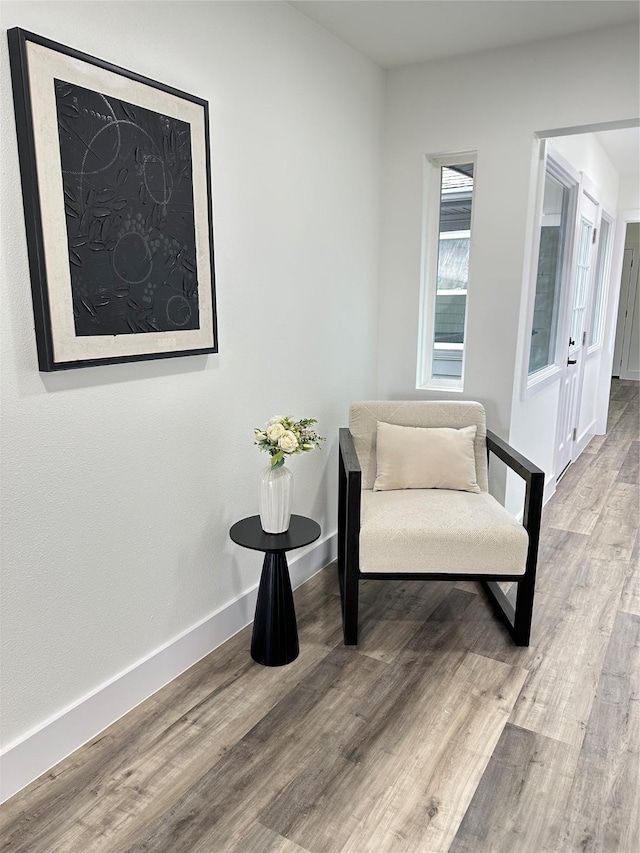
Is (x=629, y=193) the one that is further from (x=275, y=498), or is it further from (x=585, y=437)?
(x=275, y=498)

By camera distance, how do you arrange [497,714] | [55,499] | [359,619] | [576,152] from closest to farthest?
[55,499] → [497,714] → [359,619] → [576,152]

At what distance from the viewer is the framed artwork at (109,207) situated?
4.99ft

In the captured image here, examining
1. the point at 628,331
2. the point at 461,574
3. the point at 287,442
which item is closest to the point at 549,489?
the point at 461,574

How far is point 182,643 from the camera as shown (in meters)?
2.21

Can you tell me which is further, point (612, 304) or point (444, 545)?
point (612, 304)

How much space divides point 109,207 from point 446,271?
200cm

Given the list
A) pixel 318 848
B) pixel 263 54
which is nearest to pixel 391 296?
pixel 263 54

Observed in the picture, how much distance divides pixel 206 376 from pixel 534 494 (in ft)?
4.16

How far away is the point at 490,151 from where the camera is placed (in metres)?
2.90

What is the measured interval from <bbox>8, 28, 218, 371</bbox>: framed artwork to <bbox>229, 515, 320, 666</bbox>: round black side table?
0.71 metres

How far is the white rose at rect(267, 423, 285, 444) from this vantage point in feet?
7.12

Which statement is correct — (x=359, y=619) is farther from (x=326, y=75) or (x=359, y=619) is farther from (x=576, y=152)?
(x=576, y=152)

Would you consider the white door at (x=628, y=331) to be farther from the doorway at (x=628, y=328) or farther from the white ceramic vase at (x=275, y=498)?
the white ceramic vase at (x=275, y=498)

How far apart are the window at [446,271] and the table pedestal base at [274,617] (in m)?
1.51
